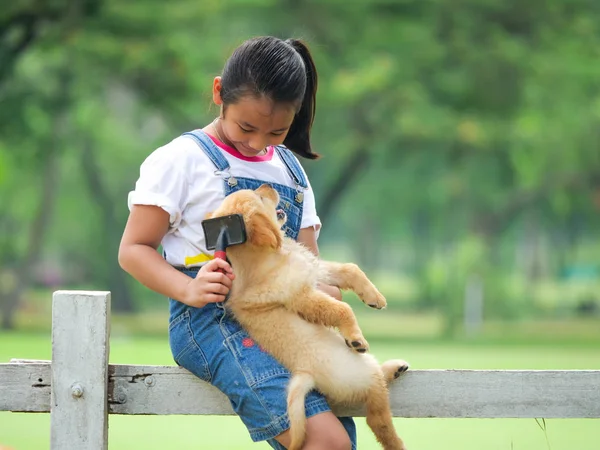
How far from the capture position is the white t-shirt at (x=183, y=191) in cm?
281

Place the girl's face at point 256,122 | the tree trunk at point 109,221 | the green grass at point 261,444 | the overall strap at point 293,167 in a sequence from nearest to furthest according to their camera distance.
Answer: the girl's face at point 256,122 → the overall strap at point 293,167 → the green grass at point 261,444 → the tree trunk at point 109,221

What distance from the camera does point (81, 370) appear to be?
2.72 meters

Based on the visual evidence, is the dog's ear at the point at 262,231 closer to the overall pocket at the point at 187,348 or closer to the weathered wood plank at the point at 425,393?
the overall pocket at the point at 187,348

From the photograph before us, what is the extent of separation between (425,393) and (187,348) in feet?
2.29

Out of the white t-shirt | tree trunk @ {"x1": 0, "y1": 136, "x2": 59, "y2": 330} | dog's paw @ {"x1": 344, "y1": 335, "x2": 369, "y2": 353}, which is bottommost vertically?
dog's paw @ {"x1": 344, "y1": 335, "x2": 369, "y2": 353}

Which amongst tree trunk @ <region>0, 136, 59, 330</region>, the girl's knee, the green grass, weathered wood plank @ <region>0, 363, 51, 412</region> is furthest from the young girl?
tree trunk @ <region>0, 136, 59, 330</region>

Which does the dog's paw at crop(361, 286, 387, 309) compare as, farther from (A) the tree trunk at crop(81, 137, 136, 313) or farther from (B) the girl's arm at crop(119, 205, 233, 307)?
(A) the tree trunk at crop(81, 137, 136, 313)

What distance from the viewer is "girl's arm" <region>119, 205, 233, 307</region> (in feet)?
8.87

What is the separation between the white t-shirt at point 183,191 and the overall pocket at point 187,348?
0.17m

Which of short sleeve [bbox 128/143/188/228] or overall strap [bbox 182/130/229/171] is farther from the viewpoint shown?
overall strap [bbox 182/130/229/171]

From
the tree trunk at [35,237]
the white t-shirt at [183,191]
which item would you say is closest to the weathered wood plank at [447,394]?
the white t-shirt at [183,191]

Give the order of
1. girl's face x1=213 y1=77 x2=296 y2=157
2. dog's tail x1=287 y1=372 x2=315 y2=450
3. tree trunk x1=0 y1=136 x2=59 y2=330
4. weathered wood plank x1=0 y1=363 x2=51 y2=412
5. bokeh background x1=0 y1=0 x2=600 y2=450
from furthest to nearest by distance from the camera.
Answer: tree trunk x1=0 y1=136 x2=59 y2=330 < bokeh background x1=0 y1=0 x2=600 y2=450 < girl's face x1=213 y1=77 x2=296 y2=157 < weathered wood plank x1=0 y1=363 x2=51 y2=412 < dog's tail x1=287 y1=372 x2=315 y2=450

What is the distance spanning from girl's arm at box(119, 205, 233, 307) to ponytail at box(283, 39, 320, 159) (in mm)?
673

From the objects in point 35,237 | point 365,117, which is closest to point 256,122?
point 365,117
